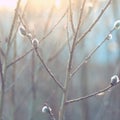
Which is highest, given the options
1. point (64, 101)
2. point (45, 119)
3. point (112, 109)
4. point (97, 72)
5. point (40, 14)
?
point (64, 101)

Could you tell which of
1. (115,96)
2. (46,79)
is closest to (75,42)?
Answer: (115,96)

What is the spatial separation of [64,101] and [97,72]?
266 inches

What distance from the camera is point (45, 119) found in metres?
5.45

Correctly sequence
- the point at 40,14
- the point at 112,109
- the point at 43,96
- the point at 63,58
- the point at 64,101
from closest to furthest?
the point at 64,101
the point at 112,109
the point at 40,14
the point at 43,96
the point at 63,58

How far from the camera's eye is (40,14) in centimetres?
418

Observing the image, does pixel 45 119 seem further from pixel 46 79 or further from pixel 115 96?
pixel 115 96

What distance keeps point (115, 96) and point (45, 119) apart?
190 centimetres

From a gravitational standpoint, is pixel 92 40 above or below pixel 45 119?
above

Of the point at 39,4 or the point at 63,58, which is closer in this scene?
the point at 39,4

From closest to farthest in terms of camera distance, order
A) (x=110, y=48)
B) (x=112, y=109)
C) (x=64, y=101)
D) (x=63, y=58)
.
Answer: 1. (x=64, y=101)
2. (x=112, y=109)
3. (x=63, y=58)
4. (x=110, y=48)

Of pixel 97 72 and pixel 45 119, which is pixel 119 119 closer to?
pixel 45 119

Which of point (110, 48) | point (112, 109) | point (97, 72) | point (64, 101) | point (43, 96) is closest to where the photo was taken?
point (64, 101)

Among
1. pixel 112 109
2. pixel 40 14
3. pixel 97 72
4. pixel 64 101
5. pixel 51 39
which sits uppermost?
pixel 64 101

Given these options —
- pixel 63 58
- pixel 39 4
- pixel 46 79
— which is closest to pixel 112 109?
pixel 46 79
